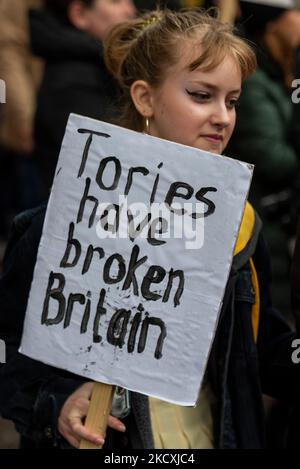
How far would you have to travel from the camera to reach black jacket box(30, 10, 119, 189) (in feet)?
13.3

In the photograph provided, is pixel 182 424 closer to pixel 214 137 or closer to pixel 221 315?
pixel 221 315

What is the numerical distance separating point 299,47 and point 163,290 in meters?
1.90

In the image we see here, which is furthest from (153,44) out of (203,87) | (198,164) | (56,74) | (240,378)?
(56,74)

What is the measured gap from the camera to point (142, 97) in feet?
8.29

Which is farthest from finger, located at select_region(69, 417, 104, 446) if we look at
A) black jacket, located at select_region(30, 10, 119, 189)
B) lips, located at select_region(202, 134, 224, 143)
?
black jacket, located at select_region(30, 10, 119, 189)

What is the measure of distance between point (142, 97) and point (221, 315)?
23.6 inches

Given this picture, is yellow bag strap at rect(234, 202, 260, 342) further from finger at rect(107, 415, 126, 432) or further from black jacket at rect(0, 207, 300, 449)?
finger at rect(107, 415, 126, 432)

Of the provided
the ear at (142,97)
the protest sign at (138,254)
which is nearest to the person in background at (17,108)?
the ear at (142,97)

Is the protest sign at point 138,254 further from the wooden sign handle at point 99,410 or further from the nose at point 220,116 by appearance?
the nose at point 220,116

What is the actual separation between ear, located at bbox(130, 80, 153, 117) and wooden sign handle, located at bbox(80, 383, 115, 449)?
72 cm

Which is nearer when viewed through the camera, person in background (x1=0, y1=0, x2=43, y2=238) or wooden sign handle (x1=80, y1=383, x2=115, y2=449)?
wooden sign handle (x1=80, y1=383, x2=115, y2=449)

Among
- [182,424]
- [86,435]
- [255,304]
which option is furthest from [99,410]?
[255,304]

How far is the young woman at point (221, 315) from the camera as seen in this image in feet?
7.84

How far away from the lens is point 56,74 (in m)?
4.21
